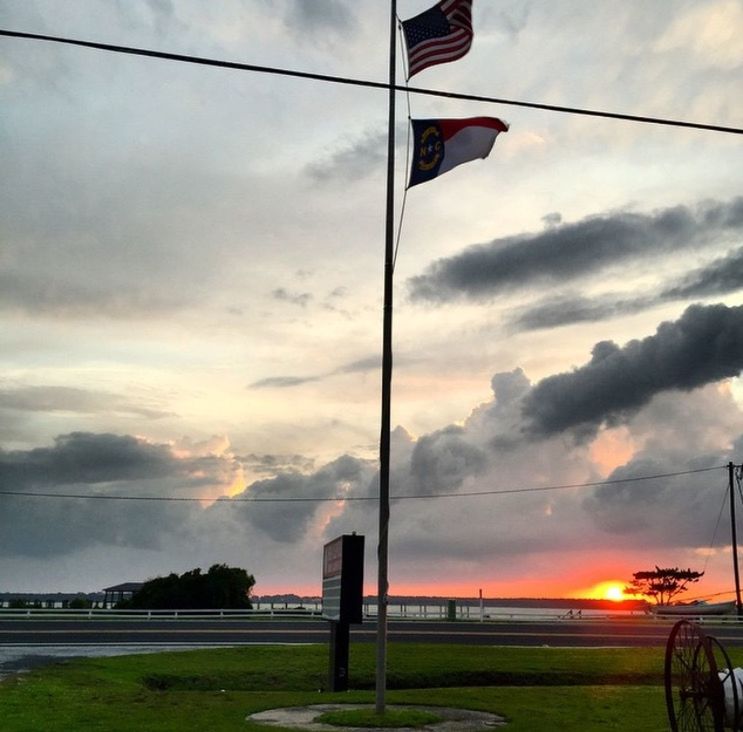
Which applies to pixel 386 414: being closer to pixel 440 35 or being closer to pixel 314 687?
pixel 440 35

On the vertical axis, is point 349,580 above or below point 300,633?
above

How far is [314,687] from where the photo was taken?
2445 cm

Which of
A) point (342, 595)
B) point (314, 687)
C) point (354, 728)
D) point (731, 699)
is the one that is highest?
point (342, 595)

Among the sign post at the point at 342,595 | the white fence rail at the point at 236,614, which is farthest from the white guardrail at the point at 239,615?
the sign post at the point at 342,595

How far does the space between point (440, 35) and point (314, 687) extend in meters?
16.3

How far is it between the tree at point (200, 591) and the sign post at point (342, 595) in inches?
1812

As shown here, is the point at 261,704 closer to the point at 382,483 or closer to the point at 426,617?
the point at 382,483

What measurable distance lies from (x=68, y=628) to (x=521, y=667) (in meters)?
25.5

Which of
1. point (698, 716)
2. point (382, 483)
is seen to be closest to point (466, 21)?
point (382, 483)

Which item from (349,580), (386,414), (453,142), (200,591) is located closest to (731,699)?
Answer: (386,414)

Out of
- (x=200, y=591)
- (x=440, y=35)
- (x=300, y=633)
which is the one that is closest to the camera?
(x=440, y=35)

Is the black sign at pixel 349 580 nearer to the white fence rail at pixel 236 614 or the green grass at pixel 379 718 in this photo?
the green grass at pixel 379 718

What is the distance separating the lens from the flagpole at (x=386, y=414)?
1557 cm

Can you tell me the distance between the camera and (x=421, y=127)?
16.7 meters
